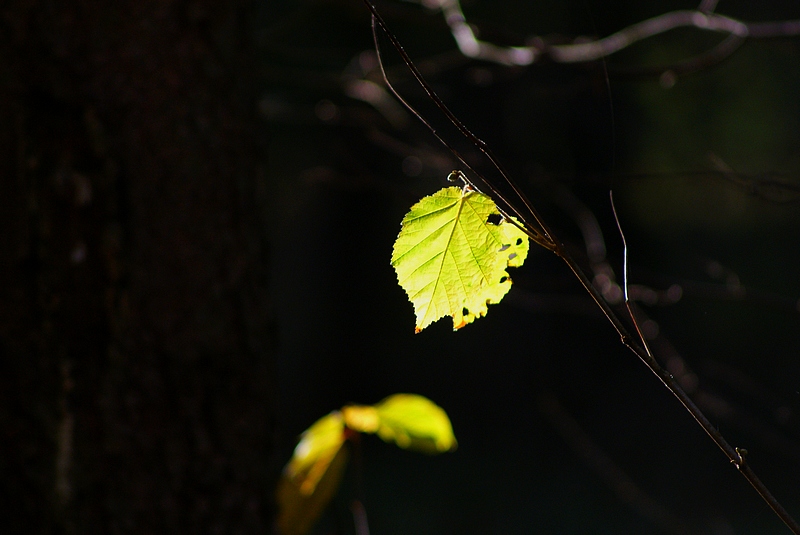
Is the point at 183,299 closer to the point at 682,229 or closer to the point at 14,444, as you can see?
the point at 14,444

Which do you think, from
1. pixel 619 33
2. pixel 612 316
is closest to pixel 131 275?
pixel 612 316

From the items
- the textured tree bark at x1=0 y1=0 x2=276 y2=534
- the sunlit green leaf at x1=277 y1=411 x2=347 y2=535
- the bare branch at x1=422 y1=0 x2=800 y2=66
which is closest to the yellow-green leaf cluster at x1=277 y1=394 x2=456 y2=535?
the sunlit green leaf at x1=277 y1=411 x2=347 y2=535

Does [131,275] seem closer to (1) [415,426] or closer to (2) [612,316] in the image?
(1) [415,426]

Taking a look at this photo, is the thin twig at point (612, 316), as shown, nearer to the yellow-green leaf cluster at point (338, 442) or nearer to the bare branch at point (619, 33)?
the yellow-green leaf cluster at point (338, 442)

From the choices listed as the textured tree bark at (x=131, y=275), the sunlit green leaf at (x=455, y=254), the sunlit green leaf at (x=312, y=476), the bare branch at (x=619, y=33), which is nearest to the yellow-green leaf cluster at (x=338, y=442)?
the sunlit green leaf at (x=312, y=476)

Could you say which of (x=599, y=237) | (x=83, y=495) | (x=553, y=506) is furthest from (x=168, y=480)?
(x=553, y=506)
